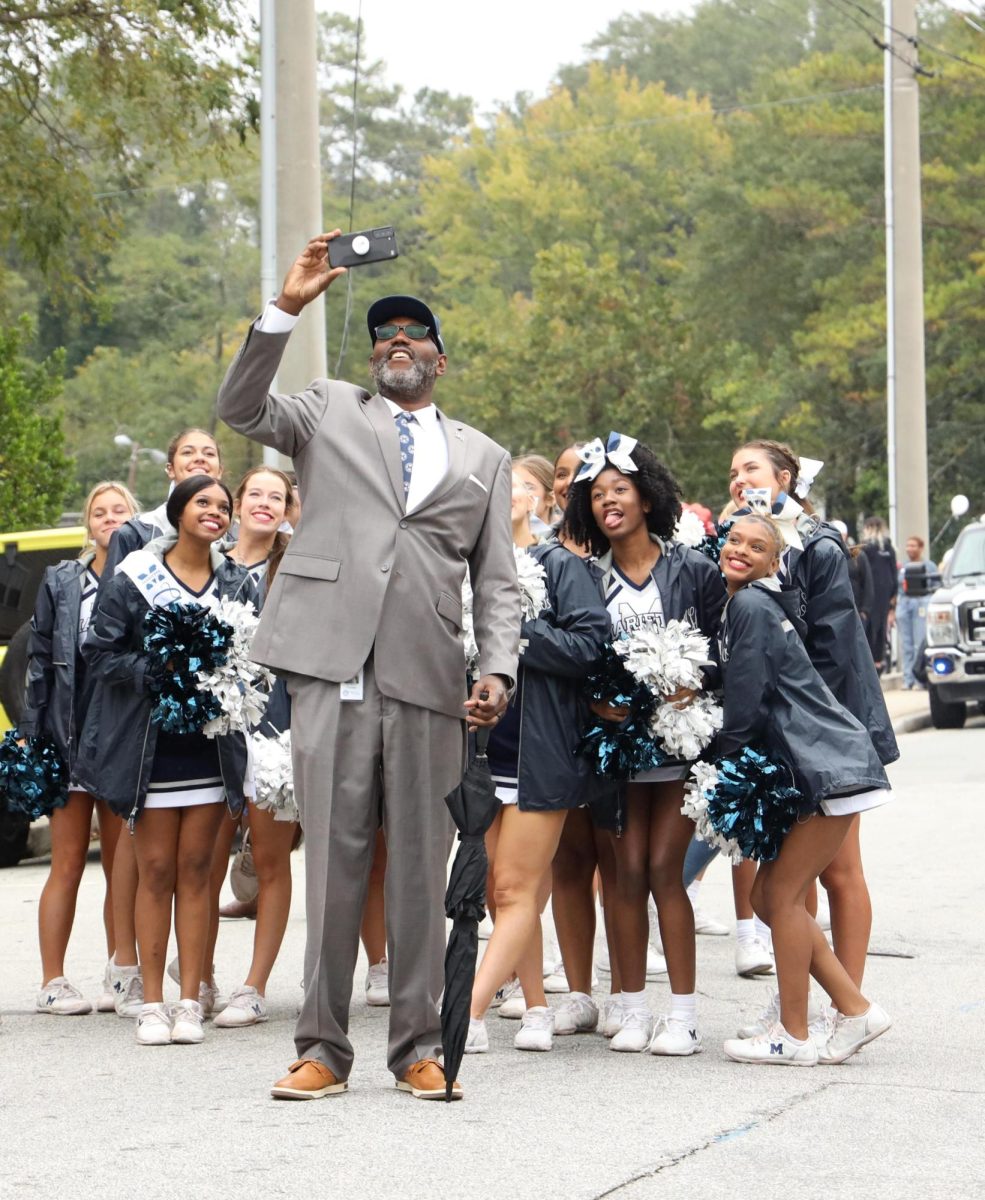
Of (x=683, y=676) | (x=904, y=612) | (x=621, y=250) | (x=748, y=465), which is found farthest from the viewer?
(x=621, y=250)

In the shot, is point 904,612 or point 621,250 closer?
point 904,612

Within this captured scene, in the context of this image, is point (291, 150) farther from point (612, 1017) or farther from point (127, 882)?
point (612, 1017)

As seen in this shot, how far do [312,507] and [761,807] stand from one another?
1648 mm

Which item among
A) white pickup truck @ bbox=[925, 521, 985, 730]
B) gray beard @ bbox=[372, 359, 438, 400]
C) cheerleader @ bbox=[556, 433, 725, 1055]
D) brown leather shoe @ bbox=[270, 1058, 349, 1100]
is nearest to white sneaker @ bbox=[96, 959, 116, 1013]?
brown leather shoe @ bbox=[270, 1058, 349, 1100]

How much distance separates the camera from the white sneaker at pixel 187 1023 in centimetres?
690

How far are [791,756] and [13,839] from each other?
7632mm

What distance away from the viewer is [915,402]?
2772cm

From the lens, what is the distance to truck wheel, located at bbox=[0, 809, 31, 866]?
12.6 metres

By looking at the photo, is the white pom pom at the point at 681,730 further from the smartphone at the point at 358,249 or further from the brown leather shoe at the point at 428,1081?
the smartphone at the point at 358,249

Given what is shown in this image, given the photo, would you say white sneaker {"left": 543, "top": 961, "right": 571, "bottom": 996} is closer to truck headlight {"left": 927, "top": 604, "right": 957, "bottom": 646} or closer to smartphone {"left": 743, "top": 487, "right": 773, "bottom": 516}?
smartphone {"left": 743, "top": 487, "right": 773, "bottom": 516}

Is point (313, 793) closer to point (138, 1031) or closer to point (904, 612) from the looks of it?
point (138, 1031)

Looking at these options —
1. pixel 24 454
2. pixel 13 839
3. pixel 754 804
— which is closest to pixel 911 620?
pixel 24 454

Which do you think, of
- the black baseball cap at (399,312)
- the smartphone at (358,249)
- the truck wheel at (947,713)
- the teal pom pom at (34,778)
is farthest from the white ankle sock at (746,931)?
the truck wheel at (947,713)

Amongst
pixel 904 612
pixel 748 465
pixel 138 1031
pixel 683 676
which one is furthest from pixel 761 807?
pixel 904 612
